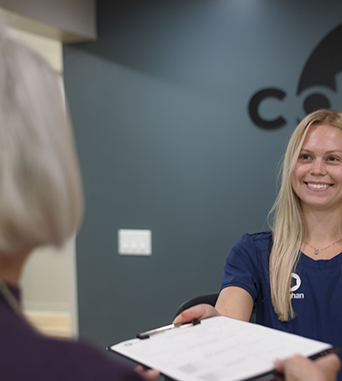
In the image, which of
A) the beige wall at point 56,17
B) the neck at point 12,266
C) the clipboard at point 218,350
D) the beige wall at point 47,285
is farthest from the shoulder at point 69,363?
the beige wall at point 47,285

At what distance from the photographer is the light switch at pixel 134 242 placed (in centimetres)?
280

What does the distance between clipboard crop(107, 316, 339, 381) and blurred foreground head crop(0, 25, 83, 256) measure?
0.40 metres

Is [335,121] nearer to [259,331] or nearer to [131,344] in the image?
[259,331]

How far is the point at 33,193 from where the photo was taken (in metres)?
0.55

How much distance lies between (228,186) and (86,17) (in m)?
1.29

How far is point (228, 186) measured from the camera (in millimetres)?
2660

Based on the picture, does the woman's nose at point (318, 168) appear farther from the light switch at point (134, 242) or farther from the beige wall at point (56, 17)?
the beige wall at point (56, 17)

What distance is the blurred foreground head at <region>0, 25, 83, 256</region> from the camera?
0.54 meters

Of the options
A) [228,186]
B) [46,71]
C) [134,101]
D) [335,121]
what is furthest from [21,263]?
[134,101]

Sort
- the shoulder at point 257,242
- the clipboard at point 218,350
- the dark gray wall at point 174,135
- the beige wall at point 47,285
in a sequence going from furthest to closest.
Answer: the beige wall at point 47,285, the dark gray wall at point 174,135, the shoulder at point 257,242, the clipboard at point 218,350

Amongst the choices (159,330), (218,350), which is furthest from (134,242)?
(218,350)

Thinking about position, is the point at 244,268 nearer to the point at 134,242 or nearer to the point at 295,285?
the point at 295,285

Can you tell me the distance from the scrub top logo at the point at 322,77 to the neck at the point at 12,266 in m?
2.16

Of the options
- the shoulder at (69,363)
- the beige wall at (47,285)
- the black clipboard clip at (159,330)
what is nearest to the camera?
the shoulder at (69,363)
